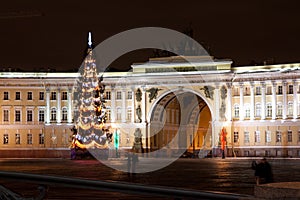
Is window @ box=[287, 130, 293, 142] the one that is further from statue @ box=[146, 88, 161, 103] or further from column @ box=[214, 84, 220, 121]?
statue @ box=[146, 88, 161, 103]

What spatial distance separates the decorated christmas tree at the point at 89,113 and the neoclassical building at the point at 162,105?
15.0 metres

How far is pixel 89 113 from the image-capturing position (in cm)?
6575

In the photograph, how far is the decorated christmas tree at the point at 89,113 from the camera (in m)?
64.3

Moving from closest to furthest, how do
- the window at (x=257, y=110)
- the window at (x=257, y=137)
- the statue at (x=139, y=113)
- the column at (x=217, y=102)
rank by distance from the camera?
1. the window at (x=257, y=137)
2. the window at (x=257, y=110)
3. the column at (x=217, y=102)
4. the statue at (x=139, y=113)

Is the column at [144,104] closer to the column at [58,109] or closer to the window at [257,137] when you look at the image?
the column at [58,109]

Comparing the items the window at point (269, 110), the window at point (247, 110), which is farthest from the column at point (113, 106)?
the window at point (269, 110)

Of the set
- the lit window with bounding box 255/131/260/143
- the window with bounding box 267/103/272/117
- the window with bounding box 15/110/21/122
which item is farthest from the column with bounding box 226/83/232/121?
the window with bounding box 15/110/21/122

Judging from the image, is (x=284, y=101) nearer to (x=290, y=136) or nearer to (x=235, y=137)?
(x=290, y=136)

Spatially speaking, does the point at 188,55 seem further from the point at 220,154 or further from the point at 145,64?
the point at 220,154

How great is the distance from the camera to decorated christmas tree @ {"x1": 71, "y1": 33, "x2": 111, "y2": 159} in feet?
211

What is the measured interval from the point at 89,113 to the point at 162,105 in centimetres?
2166

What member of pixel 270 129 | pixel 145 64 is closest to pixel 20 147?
pixel 145 64

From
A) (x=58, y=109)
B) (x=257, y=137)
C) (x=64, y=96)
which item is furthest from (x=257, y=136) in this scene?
(x=58, y=109)

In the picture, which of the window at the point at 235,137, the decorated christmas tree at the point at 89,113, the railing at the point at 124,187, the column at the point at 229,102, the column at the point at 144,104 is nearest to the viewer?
the railing at the point at 124,187
